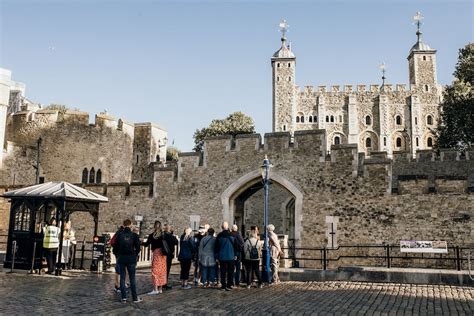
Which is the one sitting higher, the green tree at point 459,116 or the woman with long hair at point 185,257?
the green tree at point 459,116

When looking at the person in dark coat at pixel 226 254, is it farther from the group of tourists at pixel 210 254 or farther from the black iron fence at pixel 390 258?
the black iron fence at pixel 390 258

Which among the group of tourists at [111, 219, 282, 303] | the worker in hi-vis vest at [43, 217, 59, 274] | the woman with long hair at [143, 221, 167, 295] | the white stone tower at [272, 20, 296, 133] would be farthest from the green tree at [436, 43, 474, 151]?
the white stone tower at [272, 20, 296, 133]

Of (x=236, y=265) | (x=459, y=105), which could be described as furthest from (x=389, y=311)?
(x=459, y=105)

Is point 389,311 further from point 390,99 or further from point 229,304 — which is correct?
point 390,99

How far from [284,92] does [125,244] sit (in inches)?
2821

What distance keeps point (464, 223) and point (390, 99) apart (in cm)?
6889

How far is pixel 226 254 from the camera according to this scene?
443 inches

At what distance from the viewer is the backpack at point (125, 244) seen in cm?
924

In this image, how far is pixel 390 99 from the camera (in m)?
80.8

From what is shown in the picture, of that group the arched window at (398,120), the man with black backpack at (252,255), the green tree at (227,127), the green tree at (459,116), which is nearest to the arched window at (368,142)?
the arched window at (398,120)

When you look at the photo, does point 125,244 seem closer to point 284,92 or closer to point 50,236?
point 50,236

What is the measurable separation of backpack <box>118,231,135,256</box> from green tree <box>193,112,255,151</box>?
41.3 m

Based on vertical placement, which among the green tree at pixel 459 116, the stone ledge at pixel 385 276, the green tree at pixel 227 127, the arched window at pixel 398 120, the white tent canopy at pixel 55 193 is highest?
the arched window at pixel 398 120

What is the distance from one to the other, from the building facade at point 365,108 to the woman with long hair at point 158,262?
68493 mm
